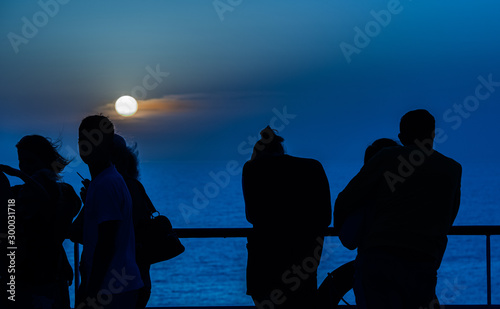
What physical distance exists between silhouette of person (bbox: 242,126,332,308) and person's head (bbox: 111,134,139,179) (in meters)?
0.74

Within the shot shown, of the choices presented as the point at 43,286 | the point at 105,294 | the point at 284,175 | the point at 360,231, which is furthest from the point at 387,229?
the point at 43,286

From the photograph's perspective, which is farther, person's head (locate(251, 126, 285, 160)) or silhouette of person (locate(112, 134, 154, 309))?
person's head (locate(251, 126, 285, 160))

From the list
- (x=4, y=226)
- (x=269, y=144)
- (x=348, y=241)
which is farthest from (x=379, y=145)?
(x=4, y=226)

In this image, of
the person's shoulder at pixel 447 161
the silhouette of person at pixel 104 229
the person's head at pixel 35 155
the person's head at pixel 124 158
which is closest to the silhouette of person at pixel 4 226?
the person's head at pixel 35 155

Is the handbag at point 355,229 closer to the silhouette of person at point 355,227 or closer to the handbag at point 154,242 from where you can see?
the silhouette of person at point 355,227

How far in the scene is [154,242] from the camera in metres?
4.05

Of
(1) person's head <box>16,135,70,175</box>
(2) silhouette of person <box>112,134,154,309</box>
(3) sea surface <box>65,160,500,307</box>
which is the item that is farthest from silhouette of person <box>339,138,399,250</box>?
(3) sea surface <box>65,160,500,307</box>

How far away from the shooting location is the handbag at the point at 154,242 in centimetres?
403

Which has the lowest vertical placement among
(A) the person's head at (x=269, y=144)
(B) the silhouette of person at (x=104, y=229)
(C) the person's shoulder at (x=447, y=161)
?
(B) the silhouette of person at (x=104, y=229)

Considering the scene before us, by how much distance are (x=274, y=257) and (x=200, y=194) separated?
13091 cm

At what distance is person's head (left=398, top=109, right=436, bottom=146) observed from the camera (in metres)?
3.64

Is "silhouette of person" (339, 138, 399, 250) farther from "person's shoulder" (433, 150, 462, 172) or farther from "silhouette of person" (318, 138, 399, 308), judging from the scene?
"person's shoulder" (433, 150, 462, 172)

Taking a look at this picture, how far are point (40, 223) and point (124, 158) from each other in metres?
0.62

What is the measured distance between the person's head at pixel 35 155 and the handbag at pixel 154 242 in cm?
63
